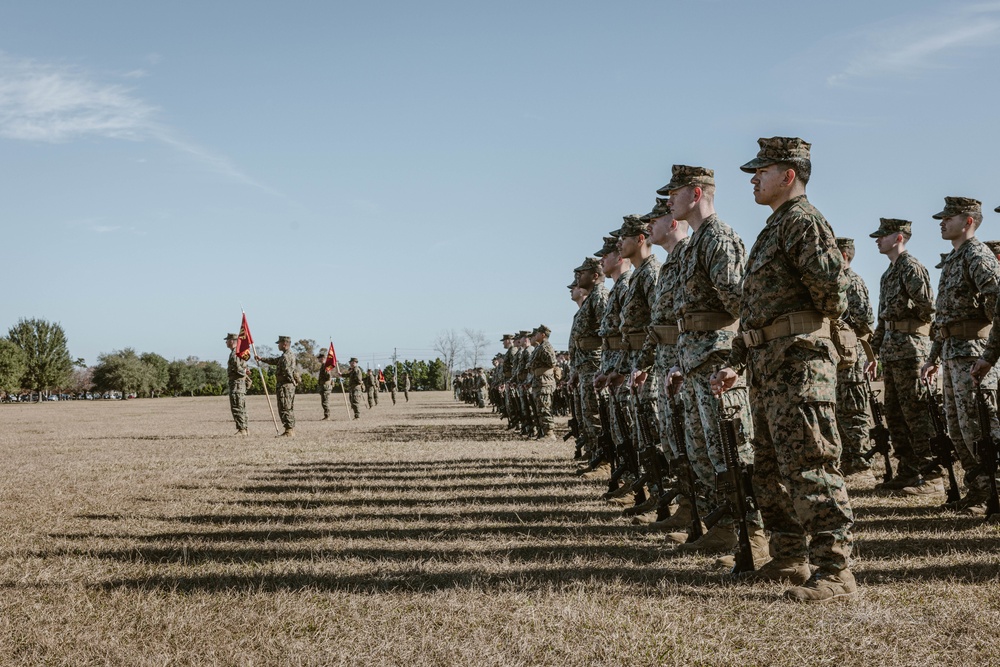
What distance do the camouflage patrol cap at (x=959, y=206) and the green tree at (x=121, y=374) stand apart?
92.2 m

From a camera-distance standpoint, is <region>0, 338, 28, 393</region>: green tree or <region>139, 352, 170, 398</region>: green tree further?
<region>139, 352, 170, 398</region>: green tree

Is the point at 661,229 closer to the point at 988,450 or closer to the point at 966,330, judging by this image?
the point at 966,330

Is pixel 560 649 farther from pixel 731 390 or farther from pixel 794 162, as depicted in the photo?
pixel 794 162

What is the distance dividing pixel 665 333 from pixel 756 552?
71.6 inches

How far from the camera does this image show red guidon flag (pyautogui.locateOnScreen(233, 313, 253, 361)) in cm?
2002

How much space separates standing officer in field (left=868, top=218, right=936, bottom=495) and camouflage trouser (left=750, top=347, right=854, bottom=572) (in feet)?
13.0

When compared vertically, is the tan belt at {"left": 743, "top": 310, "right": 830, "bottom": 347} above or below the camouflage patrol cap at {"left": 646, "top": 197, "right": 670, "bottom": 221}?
below

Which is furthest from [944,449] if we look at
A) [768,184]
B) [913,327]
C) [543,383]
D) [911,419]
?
[543,383]

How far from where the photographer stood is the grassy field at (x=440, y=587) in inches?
140

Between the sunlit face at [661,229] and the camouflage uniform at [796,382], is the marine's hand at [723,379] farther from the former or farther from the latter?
the sunlit face at [661,229]

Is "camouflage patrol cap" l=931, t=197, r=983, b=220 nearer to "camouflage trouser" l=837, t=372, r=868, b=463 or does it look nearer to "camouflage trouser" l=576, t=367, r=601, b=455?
"camouflage trouser" l=837, t=372, r=868, b=463

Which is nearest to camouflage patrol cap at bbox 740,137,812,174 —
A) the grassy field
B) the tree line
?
the grassy field

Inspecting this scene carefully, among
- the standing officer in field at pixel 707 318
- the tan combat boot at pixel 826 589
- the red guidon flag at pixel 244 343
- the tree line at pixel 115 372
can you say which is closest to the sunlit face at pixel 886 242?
the standing officer in field at pixel 707 318

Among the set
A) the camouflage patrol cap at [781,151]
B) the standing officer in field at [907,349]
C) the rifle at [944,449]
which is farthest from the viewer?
the standing officer in field at [907,349]
